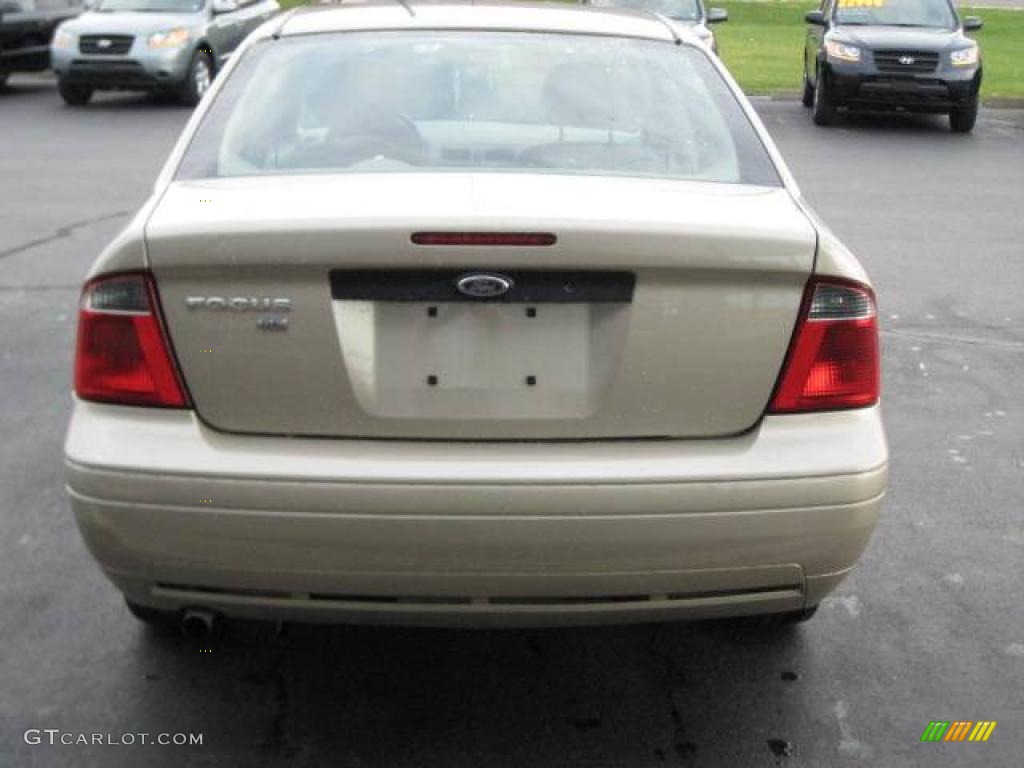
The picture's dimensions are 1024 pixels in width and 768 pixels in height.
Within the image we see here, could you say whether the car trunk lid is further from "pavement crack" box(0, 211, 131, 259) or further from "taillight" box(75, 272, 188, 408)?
"pavement crack" box(0, 211, 131, 259)

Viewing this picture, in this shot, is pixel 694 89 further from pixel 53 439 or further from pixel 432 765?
pixel 53 439

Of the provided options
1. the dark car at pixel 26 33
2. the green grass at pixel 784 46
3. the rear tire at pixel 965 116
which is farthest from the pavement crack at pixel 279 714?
the dark car at pixel 26 33

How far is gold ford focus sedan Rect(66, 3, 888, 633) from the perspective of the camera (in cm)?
307

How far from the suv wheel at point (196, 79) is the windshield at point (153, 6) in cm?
69

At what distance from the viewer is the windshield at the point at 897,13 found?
58.8 ft

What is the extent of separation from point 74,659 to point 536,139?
182 centimetres

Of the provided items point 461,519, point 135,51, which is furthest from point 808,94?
point 461,519

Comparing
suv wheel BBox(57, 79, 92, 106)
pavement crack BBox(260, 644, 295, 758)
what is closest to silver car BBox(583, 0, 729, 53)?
suv wheel BBox(57, 79, 92, 106)

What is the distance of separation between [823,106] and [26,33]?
10.8m

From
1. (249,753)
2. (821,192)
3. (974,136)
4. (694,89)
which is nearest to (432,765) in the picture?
(249,753)

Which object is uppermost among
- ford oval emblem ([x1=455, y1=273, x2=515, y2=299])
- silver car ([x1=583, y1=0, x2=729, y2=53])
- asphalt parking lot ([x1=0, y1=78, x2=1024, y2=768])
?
ford oval emblem ([x1=455, y1=273, x2=515, y2=299])

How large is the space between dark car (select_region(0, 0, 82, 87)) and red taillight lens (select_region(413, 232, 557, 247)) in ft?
60.5

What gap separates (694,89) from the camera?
13.8 ft

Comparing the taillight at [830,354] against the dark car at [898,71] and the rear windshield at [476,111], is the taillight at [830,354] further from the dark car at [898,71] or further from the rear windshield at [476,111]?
the dark car at [898,71]
